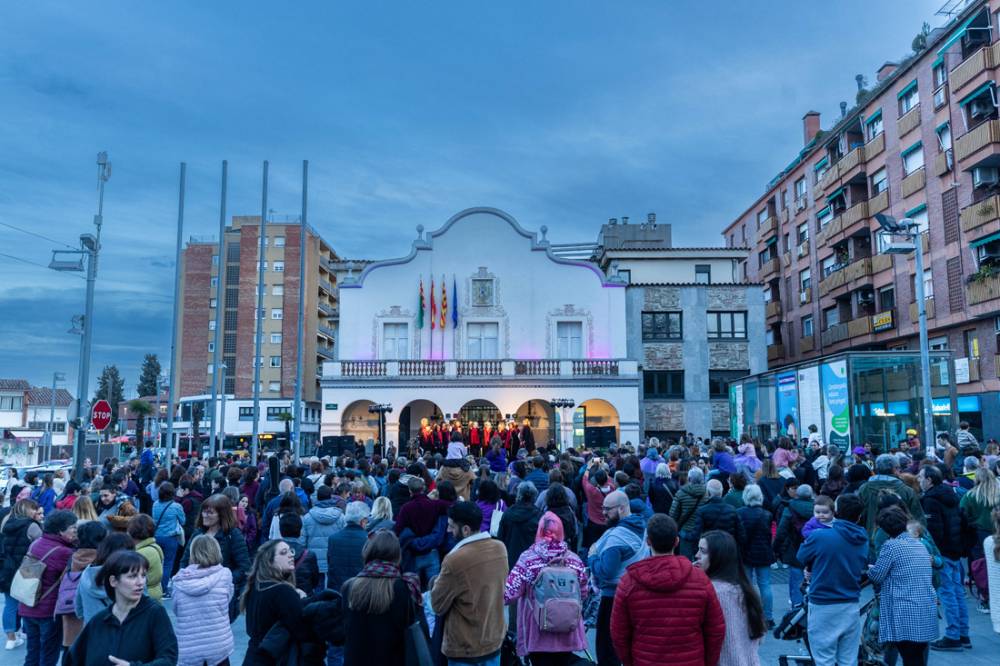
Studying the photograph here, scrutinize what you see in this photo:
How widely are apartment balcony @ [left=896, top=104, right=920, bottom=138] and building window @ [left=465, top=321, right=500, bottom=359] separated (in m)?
19.5

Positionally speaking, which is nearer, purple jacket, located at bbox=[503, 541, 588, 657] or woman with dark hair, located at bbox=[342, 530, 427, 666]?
woman with dark hair, located at bbox=[342, 530, 427, 666]

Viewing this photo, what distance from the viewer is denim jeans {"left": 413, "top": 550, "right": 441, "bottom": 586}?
8164mm

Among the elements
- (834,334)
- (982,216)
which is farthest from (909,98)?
(834,334)

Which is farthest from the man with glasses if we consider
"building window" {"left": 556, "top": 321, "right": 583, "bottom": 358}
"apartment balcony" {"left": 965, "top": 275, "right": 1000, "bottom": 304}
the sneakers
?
"building window" {"left": 556, "top": 321, "right": 583, "bottom": 358}

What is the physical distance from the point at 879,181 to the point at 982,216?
8.62 meters

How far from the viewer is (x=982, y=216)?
27.1 m

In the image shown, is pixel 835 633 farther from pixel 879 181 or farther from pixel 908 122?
pixel 879 181

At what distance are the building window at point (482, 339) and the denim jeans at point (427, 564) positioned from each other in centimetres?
2771

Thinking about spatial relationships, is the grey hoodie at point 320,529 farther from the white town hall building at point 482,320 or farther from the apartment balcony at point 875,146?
the apartment balcony at point 875,146

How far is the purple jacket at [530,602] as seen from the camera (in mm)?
5910

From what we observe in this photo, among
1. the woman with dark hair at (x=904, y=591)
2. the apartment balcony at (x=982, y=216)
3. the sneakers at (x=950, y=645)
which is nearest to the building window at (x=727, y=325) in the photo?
the apartment balcony at (x=982, y=216)

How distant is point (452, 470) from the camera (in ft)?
36.6

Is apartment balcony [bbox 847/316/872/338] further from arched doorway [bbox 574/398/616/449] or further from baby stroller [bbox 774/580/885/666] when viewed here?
baby stroller [bbox 774/580/885/666]

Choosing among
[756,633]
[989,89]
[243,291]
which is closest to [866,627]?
[756,633]
